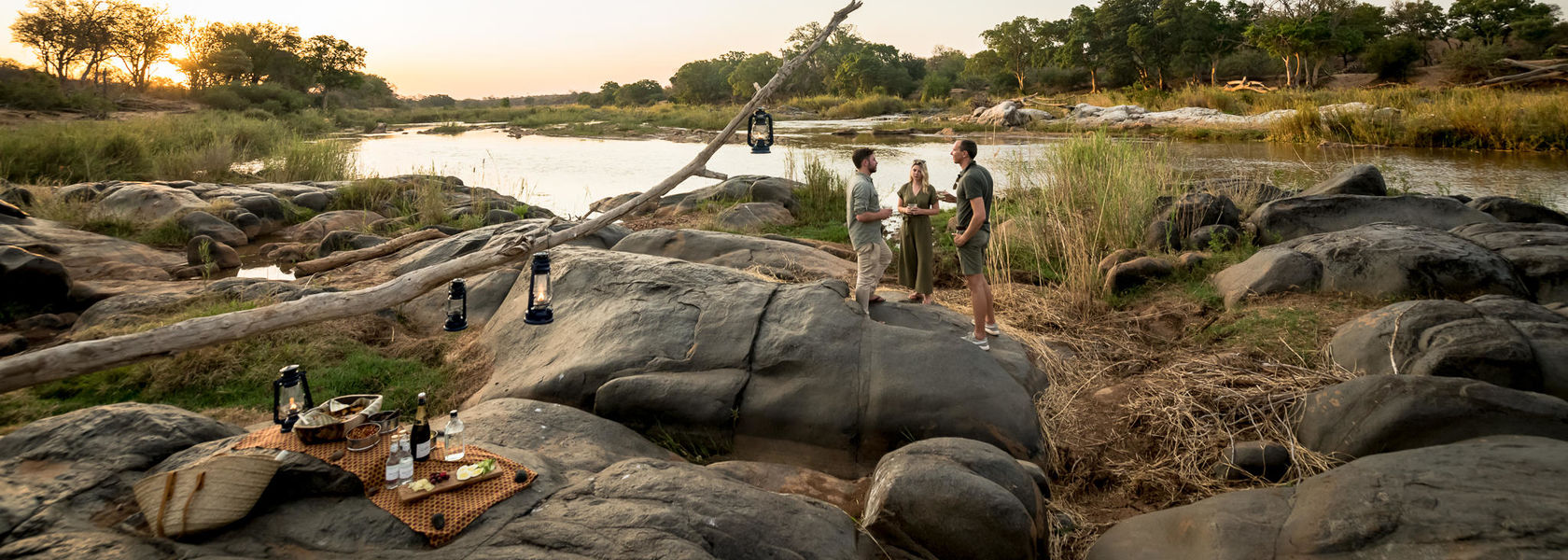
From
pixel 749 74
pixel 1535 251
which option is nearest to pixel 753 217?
pixel 1535 251

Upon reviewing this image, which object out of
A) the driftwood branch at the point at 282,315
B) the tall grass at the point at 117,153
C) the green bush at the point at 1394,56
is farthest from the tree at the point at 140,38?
the green bush at the point at 1394,56

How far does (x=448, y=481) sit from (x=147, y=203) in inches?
538

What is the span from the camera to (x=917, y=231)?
24.9 feet

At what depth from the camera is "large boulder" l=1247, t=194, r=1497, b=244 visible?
30.8 feet

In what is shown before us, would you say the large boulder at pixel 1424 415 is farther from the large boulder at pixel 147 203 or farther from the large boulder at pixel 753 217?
the large boulder at pixel 147 203

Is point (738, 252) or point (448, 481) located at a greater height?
point (738, 252)

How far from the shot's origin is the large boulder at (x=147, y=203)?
12.9m

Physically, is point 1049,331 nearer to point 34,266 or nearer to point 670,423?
point 670,423

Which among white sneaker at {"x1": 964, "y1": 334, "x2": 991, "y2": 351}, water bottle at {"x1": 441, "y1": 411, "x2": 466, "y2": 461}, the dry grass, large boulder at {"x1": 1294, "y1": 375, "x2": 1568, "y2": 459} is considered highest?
water bottle at {"x1": 441, "y1": 411, "x2": 466, "y2": 461}

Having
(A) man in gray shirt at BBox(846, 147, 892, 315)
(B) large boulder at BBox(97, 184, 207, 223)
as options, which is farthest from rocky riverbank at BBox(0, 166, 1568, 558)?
(B) large boulder at BBox(97, 184, 207, 223)

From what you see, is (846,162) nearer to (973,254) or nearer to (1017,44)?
(973,254)

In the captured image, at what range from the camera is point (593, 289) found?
6867 millimetres

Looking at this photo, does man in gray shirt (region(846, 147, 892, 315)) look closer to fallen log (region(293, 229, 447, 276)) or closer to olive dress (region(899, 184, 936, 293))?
olive dress (region(899, 184, 936, 293))

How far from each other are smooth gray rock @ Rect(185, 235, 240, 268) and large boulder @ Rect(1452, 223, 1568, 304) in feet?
47.2
